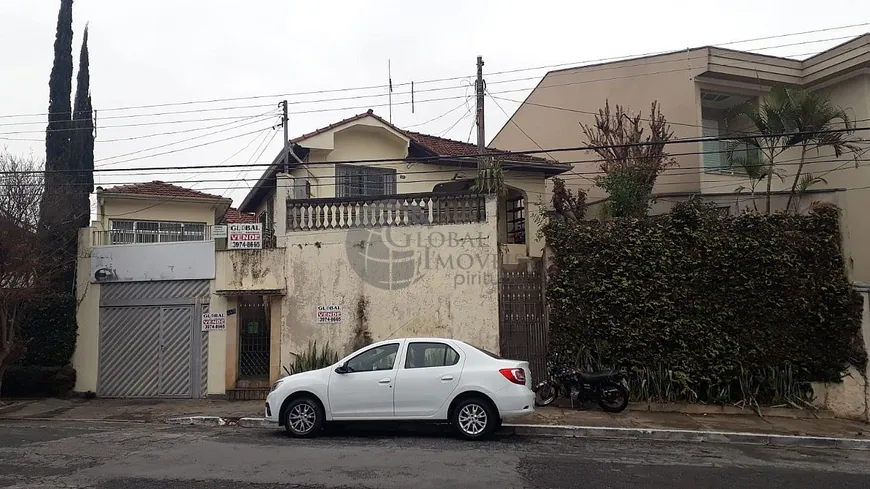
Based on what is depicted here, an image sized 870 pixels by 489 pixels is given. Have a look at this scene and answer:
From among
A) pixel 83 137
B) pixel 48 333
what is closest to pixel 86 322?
pixel 48 333

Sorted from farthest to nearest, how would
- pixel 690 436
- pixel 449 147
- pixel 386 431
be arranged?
pixel 449 147, pixel 386 431, pixel 690 436

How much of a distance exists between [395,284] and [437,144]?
7.39 m

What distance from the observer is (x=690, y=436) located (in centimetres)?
999

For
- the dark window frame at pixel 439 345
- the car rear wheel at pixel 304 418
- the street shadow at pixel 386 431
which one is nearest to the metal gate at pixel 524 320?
the street shadow at pixel 386 431

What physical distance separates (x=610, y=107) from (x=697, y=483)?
16562 millimetres

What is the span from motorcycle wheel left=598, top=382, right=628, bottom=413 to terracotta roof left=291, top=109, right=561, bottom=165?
25.5 ft

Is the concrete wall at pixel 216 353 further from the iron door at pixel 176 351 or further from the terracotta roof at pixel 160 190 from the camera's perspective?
the terracotta roof at pixel 160 190

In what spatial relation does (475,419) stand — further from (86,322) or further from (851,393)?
(86,322)

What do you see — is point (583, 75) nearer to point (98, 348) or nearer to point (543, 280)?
point (543, 280)

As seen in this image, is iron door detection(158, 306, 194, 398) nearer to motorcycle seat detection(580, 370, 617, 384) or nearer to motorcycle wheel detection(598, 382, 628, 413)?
motorcycle seat detection(580, 370, 617, 384)

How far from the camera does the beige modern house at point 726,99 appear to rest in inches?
756

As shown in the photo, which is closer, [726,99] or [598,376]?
[598,376]

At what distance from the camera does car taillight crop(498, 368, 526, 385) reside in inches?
360

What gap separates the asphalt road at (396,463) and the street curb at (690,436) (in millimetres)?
440
